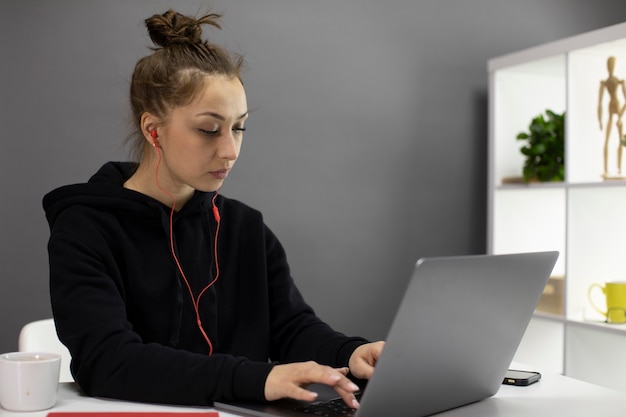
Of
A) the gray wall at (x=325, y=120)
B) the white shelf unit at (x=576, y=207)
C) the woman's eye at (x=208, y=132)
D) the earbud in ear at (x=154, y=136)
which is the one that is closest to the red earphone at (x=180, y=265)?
the earbud in ear at (x=154, y=136)

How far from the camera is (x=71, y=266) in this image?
1211mm

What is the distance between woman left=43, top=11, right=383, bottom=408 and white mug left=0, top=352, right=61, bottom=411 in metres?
0.10

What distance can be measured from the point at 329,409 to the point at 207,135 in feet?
1.81

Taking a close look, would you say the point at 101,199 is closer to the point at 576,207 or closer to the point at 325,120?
the point at 325,120

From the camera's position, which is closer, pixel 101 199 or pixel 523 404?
pixel 523 404

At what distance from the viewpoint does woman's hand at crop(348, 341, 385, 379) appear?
47.3 inches

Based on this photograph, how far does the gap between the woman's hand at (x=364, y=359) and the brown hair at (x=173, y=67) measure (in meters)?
0.53

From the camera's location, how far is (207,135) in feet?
4.41

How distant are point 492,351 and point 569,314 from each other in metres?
1.81

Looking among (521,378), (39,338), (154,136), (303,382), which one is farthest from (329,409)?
(39,338)

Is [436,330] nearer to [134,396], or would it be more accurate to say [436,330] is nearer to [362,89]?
[134,396]

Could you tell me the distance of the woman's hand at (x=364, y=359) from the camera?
3.94 ft

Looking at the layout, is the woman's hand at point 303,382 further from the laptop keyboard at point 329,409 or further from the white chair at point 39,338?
the white chair at point 39,338

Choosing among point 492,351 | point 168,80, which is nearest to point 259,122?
point 168,80
